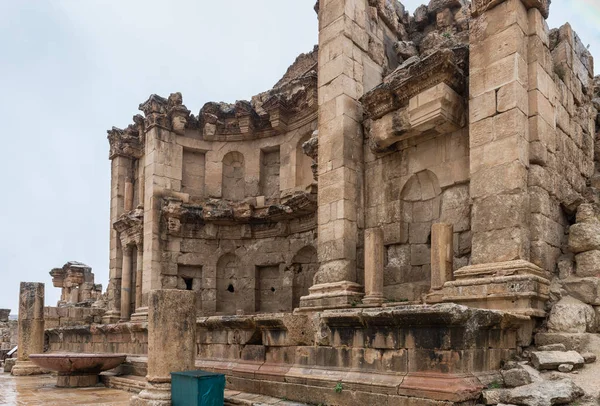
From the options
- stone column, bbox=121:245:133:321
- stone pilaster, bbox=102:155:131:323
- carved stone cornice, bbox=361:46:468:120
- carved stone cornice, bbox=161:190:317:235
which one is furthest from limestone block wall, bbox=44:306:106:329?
carved stone cornice, bbox=361:46:468:120

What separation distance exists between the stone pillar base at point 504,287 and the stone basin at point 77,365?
309 inches

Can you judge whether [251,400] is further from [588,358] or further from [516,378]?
[588,358]

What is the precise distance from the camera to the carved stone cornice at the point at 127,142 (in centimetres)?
1823

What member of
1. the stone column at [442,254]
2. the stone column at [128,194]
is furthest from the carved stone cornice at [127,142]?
the stone column at [442,254]

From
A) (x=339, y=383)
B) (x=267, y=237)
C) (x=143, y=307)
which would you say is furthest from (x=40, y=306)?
(x=339, y=383)

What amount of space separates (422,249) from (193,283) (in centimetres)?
892

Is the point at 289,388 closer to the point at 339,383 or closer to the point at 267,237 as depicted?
the point at 339,383

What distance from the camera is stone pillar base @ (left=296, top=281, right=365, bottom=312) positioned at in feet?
32.0

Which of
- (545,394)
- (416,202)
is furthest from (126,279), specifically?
(545,394)

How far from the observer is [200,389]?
7.08 metres

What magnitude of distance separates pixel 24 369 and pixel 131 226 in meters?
5.06

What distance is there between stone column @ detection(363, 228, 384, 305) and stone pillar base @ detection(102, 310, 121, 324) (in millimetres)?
10713

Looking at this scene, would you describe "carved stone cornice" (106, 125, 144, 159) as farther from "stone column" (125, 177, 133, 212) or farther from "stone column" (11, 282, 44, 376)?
"stone column" (11, 282, 44, 376)

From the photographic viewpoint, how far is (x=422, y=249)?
9.77m
